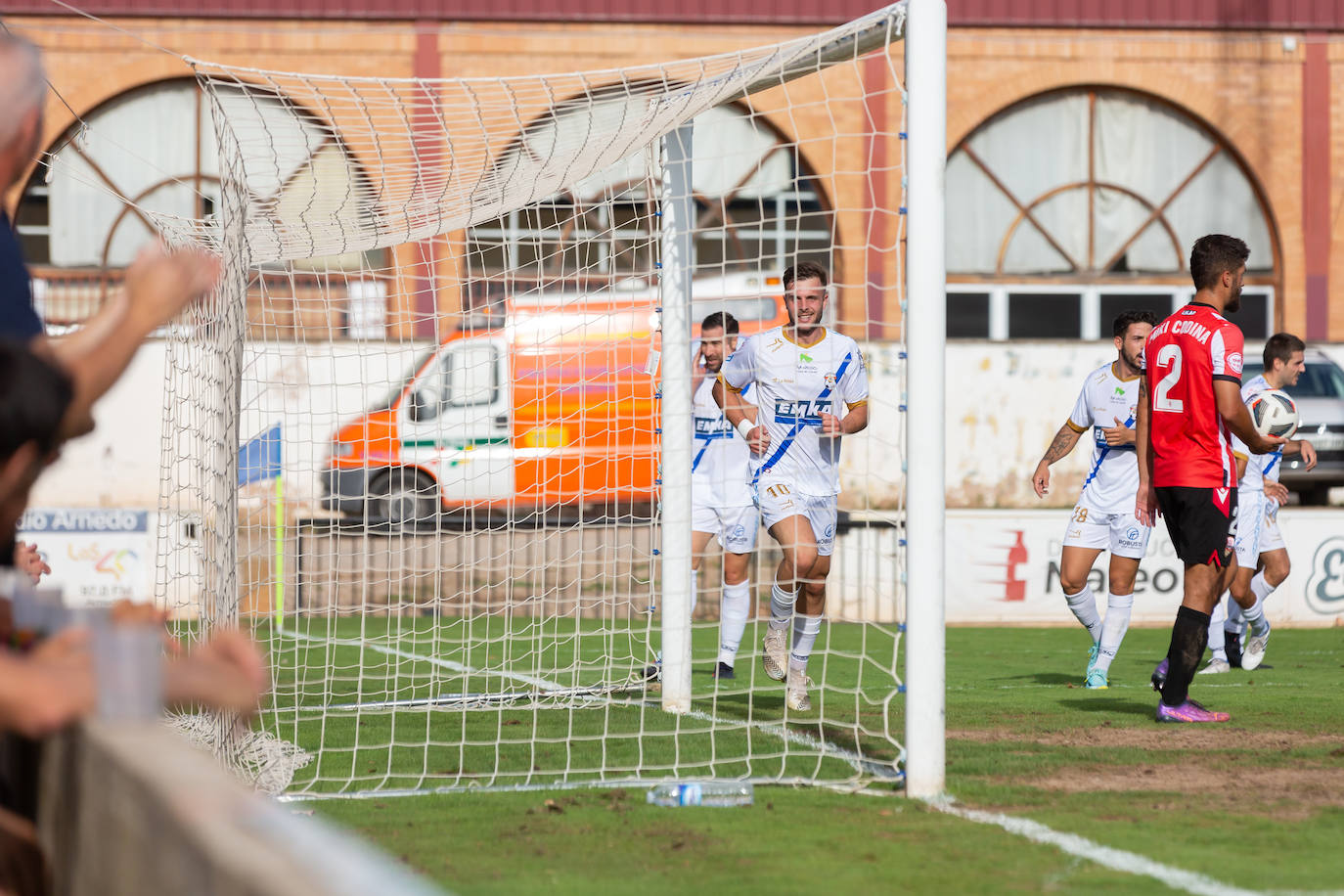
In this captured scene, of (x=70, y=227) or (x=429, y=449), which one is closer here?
(x=429, y=449)

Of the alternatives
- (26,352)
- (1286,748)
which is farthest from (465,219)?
(26,352)

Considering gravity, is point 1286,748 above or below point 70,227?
below

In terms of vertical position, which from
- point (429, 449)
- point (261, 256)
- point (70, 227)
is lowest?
point (429, 449)

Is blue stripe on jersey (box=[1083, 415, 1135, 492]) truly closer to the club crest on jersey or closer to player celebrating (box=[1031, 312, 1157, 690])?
player celebrating (box=[1031, 312, 1157, 690])

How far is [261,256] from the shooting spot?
7.38 metres

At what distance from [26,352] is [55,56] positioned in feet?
74.8

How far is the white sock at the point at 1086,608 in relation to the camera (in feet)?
29.6

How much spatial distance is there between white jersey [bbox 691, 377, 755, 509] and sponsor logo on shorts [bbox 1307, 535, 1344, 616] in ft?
22.4

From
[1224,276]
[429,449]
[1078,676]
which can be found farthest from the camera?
[429,449]

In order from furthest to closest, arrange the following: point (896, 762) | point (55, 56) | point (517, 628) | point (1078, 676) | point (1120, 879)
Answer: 1. point (55, 56)
2. point (517, 628)
3. point (1078, 676)
4. point (896, 762)
5. point (1120, 879)

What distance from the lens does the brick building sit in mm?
23094

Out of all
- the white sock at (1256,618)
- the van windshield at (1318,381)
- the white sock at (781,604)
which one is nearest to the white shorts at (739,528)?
the white sock at (781,604)

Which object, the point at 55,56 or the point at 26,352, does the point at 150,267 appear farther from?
the point at 55,56

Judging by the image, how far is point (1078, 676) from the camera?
967cm
